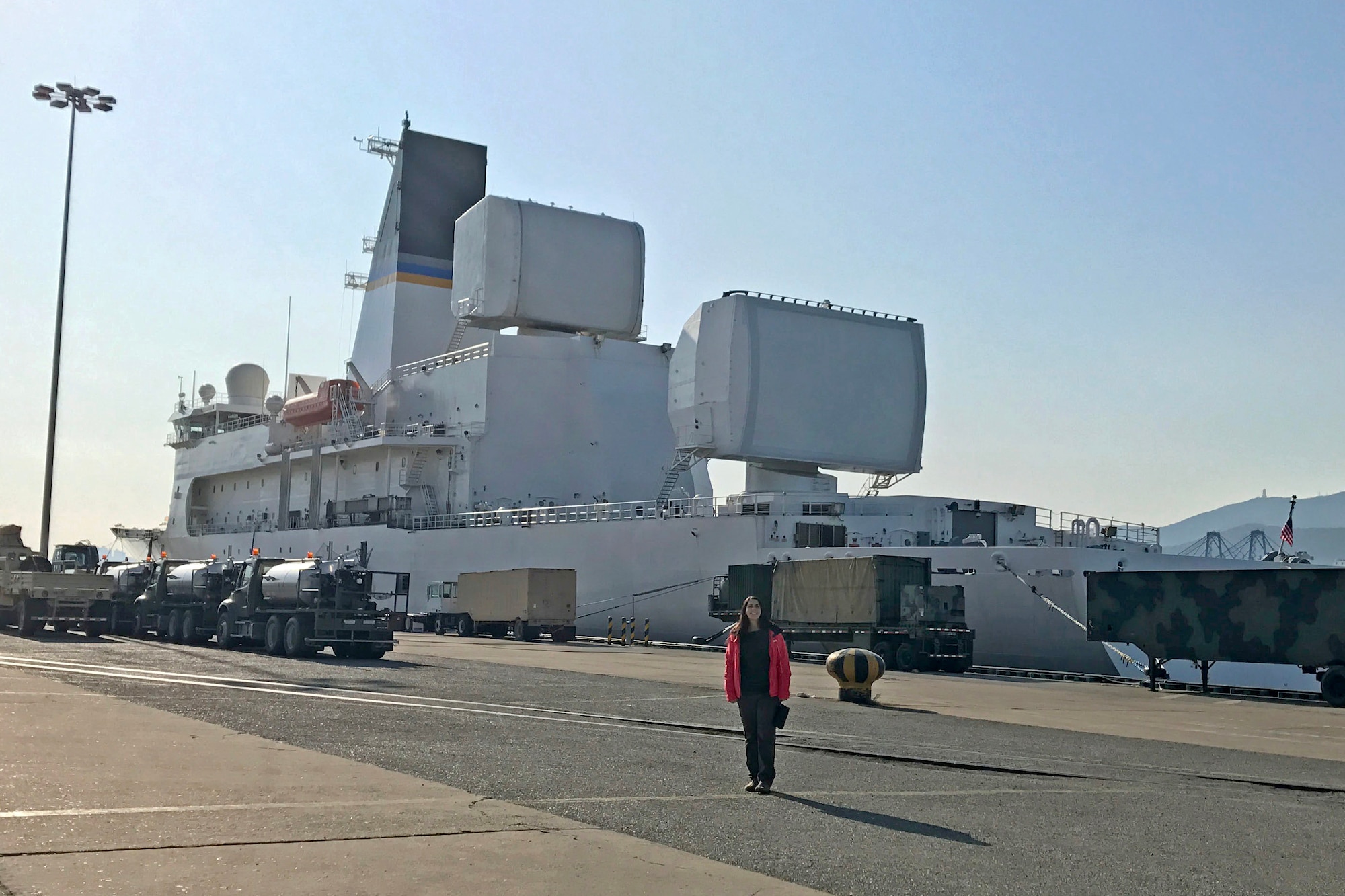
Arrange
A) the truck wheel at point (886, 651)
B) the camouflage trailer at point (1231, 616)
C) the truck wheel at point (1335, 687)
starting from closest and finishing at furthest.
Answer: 1. the truck wheel at point (1335, 687)
2. the camouflage trailer at point (1231, 616)
3. the truck wheel at point (886, 651)

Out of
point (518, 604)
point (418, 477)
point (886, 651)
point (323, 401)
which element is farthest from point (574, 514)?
point (886, 651)

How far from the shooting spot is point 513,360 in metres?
48.6

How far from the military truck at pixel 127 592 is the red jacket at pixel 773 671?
89.8 ft

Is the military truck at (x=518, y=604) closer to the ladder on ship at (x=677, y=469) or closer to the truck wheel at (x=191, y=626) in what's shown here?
the ladder on ship at (x=677, y=469)

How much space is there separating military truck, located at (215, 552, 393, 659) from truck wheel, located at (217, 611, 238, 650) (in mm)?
710

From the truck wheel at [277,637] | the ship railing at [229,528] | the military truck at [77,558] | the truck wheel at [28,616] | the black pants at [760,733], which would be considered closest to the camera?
the black pants at [760,733]

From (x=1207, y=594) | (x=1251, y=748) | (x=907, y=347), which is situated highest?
(x=907, y=347)

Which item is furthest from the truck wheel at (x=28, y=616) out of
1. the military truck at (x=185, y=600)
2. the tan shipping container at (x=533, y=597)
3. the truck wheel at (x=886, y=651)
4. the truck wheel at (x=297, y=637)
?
the truck wheel at (x=886, y=651)

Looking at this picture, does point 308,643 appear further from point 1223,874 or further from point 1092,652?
point 1223,874

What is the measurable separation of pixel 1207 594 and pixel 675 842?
64.0ft

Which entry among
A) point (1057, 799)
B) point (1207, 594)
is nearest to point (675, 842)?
point (1057, 799)

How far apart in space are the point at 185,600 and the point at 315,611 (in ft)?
25.0

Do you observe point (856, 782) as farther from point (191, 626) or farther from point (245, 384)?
point (245, 384)

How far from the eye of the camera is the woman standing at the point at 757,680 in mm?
10031
